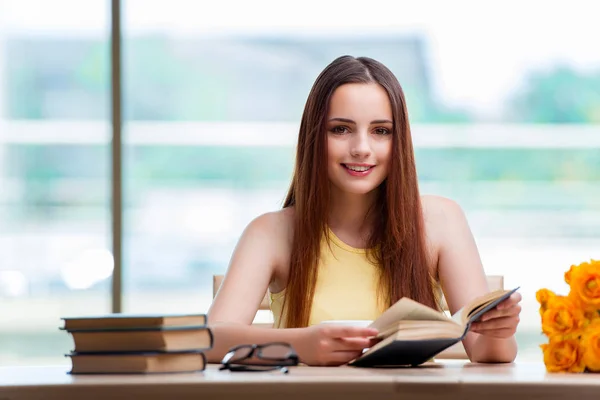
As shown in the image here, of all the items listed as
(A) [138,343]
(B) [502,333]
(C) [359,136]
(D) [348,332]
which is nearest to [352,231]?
(C) [359,136]

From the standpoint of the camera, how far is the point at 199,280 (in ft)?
13.0

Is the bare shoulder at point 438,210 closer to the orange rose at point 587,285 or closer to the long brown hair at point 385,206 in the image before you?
the long brown hair at point 385,206

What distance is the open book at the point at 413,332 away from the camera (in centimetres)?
125

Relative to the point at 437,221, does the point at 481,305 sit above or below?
below

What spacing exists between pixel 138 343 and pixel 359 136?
813mm

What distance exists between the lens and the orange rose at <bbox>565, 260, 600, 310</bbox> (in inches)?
51.7

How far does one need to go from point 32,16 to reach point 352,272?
240 centimetres

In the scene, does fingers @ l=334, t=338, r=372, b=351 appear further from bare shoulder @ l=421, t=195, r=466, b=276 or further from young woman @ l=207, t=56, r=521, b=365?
bare shoulder @ l=421, t=195, r=466, b=276

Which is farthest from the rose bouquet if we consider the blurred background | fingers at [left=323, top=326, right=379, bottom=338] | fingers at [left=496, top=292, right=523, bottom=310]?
the blurred background

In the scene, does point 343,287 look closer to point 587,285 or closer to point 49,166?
point 587,285

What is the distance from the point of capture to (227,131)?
3938mm

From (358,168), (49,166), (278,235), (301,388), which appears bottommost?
(301,388)

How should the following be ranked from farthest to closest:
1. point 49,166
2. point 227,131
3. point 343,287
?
point 227,131
point 49,166
point 343,287

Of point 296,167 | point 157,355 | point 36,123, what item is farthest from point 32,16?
point 157,355
